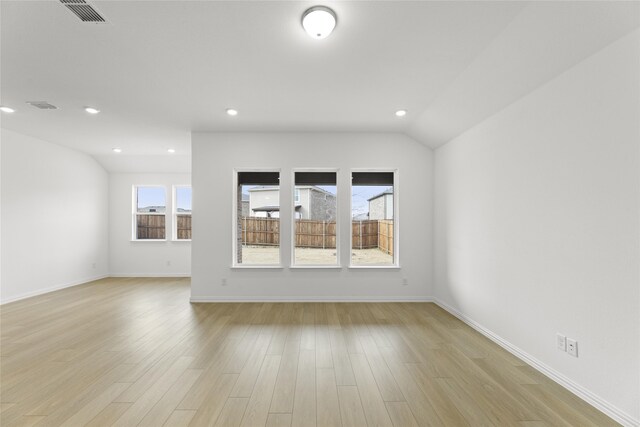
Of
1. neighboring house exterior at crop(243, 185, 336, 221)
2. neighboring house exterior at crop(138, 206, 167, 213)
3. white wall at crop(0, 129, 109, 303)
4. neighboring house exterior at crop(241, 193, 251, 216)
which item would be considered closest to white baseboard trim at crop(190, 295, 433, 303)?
neighboring house exterior at crop(243, 185, 336, 221)

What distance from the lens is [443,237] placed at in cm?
429

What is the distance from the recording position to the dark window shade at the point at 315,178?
15.6 feet

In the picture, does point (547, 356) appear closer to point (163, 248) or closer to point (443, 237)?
point (443, 237)

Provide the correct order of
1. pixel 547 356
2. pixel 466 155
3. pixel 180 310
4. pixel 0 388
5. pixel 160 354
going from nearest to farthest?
pixel 0 388 → pixel 547 356 → pixel 160 354 → pixel 466 155 → pixel 180 310

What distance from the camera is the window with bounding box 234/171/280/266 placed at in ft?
15.7

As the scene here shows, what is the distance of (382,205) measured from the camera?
16.0ft

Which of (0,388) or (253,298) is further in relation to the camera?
(253,298)

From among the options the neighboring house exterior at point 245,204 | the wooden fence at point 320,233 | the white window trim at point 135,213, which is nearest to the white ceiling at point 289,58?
the neighboring house exterior at point 245,204

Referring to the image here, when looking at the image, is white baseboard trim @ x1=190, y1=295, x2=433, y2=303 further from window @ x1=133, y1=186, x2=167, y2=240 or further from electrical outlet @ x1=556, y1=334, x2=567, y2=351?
window @ x1=133, y1=186, x2=167, y2=240

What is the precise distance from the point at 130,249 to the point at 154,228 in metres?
0.74

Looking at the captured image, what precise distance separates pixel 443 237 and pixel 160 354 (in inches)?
158

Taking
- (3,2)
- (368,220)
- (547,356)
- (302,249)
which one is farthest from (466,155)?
(3,2)

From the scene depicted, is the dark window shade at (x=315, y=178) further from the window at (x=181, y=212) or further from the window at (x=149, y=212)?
the window at (x=149, y=212)

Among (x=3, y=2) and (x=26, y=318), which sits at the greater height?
(x=3, y=2)
